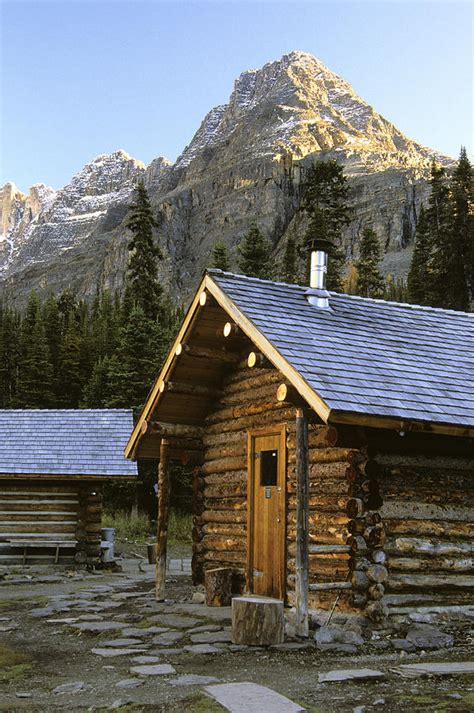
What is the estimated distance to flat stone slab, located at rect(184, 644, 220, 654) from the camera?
323 inches

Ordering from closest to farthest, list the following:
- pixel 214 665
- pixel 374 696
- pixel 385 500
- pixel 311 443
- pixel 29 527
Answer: pixel 374 696 → pixel 214 665 → pixel 385 500 → pixel 311 443 → pixel 29 527

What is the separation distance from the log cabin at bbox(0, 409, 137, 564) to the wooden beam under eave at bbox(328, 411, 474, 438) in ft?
40.2

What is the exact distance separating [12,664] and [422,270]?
177ft

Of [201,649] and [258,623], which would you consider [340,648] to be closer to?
[258,623]

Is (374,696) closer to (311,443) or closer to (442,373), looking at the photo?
(311,443)

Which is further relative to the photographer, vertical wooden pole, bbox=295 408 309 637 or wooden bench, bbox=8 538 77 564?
wooden bench, bbox=8 538 77 564

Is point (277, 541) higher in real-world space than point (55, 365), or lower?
lower

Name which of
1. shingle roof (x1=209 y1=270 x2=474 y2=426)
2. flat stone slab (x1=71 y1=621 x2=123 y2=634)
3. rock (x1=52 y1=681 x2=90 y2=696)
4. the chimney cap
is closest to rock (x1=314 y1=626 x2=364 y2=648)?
shingle roof (x1=209 y1=270 x2=474 y2=426)

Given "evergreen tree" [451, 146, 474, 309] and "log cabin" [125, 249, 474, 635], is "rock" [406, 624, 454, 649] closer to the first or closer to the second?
"log cabin" [125, 249, 474, 635]

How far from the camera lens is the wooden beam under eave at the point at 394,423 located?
8.10m

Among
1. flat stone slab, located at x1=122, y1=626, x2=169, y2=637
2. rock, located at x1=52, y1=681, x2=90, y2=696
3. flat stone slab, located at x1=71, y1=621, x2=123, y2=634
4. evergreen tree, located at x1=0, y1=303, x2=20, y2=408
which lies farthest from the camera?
evergreen tree, located at x1=0, y1=303, x2=20, y2=408

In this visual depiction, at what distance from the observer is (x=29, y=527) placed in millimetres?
19969

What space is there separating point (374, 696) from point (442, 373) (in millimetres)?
5360

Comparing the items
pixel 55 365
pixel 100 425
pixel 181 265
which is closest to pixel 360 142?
pixel 181 265
